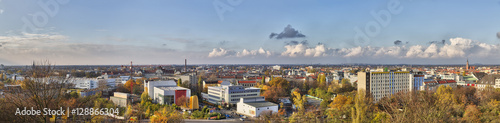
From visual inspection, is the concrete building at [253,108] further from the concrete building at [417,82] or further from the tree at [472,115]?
the concrete building at [417,82]

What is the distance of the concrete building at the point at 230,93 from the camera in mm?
20875

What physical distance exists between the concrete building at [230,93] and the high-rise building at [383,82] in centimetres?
729

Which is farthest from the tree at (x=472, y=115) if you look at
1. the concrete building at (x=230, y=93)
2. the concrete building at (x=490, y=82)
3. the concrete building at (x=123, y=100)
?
the concrete building at (x=490, y=82)

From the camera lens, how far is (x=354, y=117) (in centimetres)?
523

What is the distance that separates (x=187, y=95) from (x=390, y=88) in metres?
14.0

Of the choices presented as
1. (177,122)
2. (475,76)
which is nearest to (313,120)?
(177,122)

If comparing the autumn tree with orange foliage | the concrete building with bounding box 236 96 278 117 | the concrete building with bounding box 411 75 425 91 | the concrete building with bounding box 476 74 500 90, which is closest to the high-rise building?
the concrete building with bounding box 411 75 425 91

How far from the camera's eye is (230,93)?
2077cm

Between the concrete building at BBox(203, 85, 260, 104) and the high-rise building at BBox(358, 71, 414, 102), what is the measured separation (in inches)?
287

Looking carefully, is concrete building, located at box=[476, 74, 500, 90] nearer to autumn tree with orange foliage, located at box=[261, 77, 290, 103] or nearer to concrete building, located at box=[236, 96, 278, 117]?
autumn tree with orange foliage, located at box=[261, 77, 290, 103]

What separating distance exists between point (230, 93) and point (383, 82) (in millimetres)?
10723

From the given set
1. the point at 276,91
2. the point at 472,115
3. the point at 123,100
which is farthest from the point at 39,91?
the point at 276,91

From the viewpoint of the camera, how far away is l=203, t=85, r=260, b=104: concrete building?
Answer: 2088 centimetres

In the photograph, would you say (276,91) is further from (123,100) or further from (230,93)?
(123,100)
